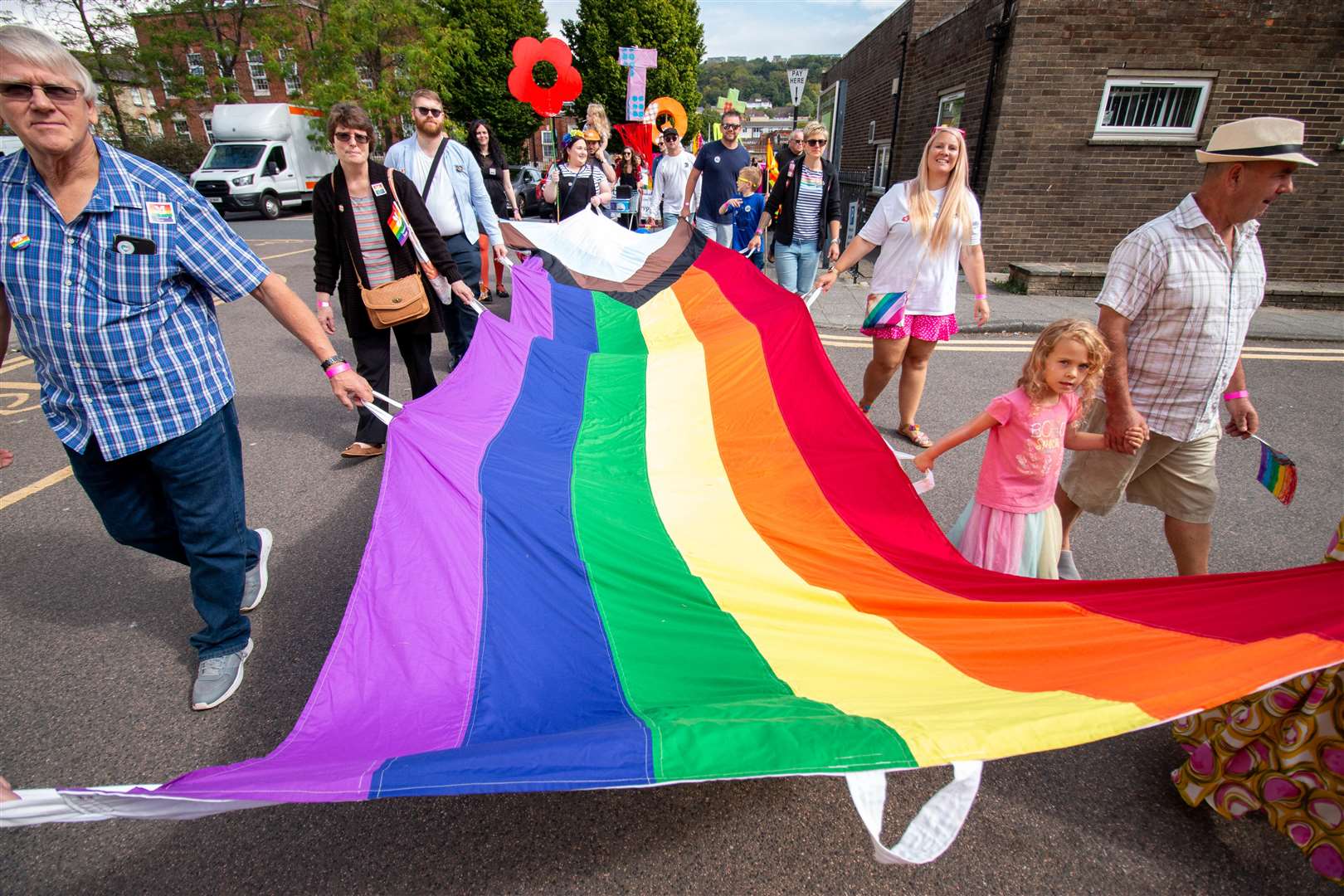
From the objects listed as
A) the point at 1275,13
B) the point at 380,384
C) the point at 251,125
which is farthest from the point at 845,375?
the point at 251,125

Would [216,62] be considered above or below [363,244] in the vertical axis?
above

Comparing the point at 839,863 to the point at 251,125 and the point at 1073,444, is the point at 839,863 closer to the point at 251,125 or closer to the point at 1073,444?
the point at 1073,444

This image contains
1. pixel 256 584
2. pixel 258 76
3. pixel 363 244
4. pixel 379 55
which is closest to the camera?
pixel 256 584

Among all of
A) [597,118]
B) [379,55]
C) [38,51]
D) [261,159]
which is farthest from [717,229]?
[379,55]

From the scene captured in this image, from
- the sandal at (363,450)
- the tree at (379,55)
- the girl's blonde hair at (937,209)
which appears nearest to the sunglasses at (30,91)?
the sandal at (363,450)

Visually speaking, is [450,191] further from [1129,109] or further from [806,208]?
[1129,109]

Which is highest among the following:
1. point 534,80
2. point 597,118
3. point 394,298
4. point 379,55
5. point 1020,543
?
point 379,55

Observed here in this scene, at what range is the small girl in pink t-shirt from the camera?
8.52 feet

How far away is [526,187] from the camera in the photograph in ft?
67.8

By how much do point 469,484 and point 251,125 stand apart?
26.2 metres

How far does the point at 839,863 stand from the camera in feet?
6.61

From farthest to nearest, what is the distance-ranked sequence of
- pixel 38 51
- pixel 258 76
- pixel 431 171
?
pixel 258 76 < pixel 431 171 < pixel 38 51

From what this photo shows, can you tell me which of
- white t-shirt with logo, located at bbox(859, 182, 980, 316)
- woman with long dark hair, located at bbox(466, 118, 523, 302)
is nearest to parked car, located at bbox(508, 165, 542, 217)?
woman with long dark hair, located at bbox(466, 118, 523, 302)

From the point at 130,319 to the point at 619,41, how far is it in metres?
43.4
